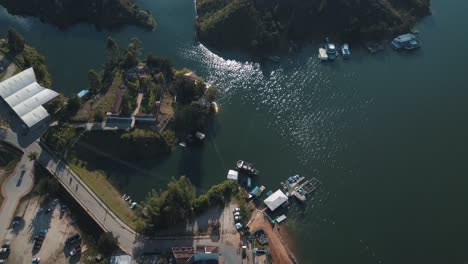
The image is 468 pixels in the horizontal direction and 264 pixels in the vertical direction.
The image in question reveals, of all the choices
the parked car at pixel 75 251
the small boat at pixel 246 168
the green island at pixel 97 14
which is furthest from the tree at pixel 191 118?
the green island at pixel 97 14

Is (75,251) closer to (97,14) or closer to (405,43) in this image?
(97,14)

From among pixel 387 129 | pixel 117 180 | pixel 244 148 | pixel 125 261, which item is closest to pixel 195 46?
pixel 244 148

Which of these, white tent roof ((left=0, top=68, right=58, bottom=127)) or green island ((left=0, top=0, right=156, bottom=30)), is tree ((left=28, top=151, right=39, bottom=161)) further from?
green island ((left=0, top=0, right=156, bottom=30))

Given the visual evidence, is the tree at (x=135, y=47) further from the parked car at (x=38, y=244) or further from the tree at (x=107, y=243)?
the parked car at (x=38, y=244)

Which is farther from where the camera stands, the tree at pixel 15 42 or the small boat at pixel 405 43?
the small boat at pixel 405 43

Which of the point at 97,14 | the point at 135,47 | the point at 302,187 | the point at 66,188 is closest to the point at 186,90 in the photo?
the point at 135,47

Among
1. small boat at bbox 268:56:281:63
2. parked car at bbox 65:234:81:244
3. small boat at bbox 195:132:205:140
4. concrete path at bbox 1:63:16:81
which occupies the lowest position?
parked car at bbox 65:234:81:244

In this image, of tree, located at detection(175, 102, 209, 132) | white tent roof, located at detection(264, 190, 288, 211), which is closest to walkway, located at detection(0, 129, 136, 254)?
tree, located at detection(175, 102, 209, 132)

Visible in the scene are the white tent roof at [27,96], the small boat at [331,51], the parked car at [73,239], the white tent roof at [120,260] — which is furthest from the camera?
the small boat at [331,51]
